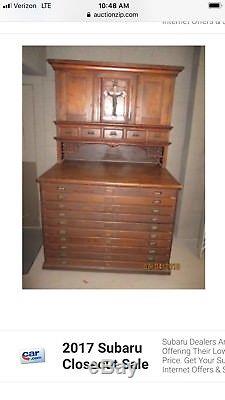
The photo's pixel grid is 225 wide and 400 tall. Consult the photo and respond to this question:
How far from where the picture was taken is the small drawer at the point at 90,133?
92.7 inches

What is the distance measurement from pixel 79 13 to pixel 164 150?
1.80 metres

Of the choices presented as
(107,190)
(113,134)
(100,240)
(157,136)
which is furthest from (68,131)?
(100,240)

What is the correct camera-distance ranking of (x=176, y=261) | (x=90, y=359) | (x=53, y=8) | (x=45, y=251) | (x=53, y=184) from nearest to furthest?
(x=53, y=8) < (x=90, y=359) < (x=53, y=184) < (x=45, y=251) < (x=176, y=261)

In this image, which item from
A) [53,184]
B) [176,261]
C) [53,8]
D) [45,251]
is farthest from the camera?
[176,261]

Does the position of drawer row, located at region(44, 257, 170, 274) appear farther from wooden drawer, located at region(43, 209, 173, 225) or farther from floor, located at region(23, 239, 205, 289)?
wooden drawer, located at region(43, 209, 173, 225)

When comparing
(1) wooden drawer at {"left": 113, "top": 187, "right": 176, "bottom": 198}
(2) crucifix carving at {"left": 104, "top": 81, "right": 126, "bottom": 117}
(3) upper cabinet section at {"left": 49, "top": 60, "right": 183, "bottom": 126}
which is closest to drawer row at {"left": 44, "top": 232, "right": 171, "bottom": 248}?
(1) wooden drawer at {"left": 113, "top": 187, "right": 176, "bottom": 198}

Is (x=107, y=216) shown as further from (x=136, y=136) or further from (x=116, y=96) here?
(x=116, y=96)

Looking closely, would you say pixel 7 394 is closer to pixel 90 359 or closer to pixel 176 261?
pixel 90 359

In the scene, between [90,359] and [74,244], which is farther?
[74,244]

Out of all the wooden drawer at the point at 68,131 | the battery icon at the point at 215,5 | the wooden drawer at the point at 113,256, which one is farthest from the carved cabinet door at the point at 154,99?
the battery icon at the point at 215,5

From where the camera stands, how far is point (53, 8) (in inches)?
31.2

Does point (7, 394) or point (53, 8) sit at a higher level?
point (53, 8)

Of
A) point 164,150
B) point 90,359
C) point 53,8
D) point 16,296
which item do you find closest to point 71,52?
point 164,150

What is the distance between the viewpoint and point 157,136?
2.40 m
